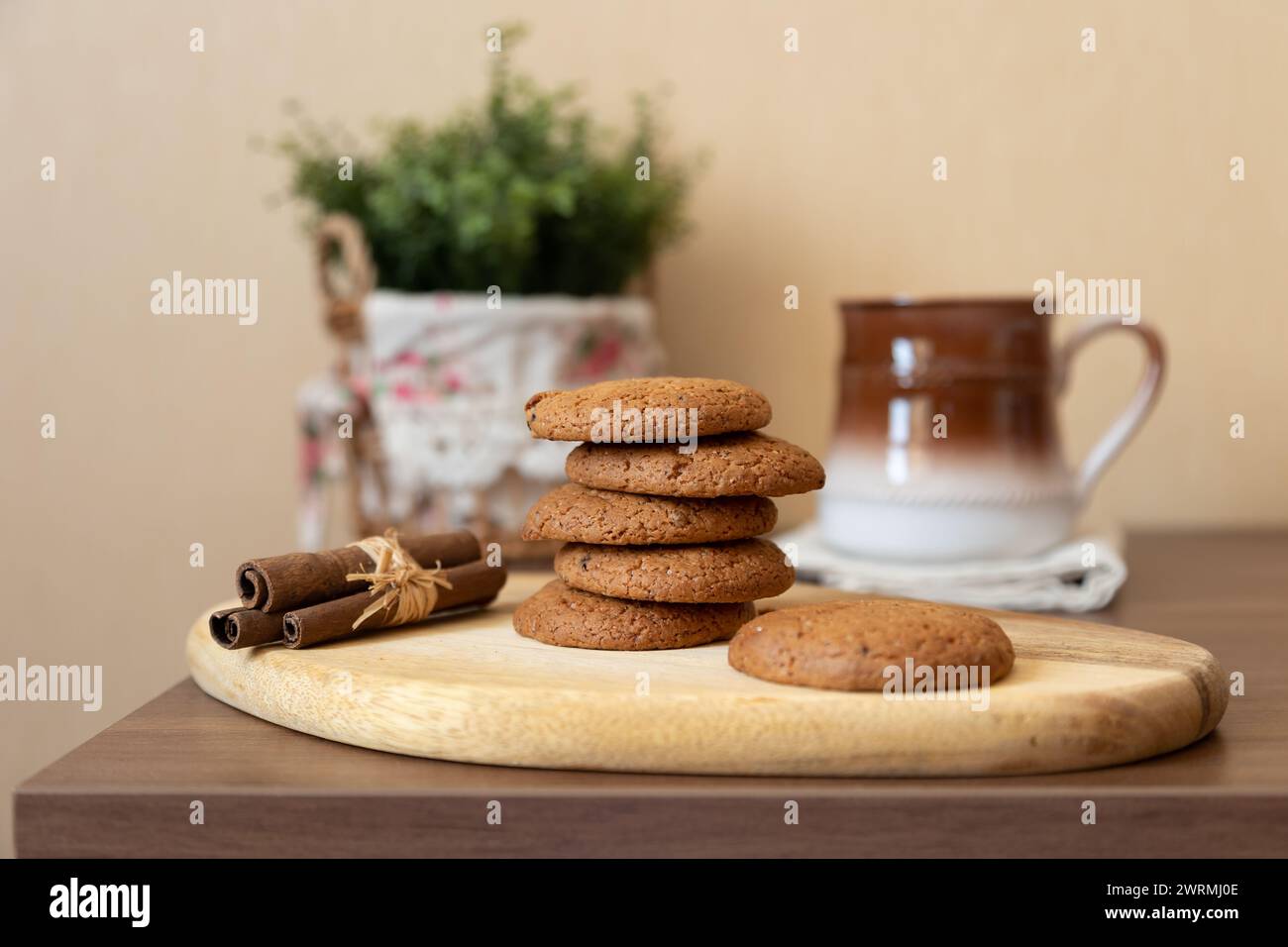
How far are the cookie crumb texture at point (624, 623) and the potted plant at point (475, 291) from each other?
565mm

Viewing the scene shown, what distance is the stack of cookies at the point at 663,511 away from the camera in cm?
90

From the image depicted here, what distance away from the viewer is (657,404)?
909mm

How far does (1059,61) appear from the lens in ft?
5.97

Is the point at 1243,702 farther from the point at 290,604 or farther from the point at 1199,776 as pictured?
the point at 290,604

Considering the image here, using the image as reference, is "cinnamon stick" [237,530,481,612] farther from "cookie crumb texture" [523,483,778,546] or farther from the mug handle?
the mug handle

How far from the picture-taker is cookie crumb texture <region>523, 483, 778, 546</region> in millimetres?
906

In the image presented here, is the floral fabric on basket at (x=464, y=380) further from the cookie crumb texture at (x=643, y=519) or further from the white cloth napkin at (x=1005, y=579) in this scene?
the cookie crumb texture at (x=643, y=519)

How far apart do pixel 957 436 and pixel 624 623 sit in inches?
22.3

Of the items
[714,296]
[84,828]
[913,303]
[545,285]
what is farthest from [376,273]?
[84,828]

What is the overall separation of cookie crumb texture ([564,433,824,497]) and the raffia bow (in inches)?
6.9

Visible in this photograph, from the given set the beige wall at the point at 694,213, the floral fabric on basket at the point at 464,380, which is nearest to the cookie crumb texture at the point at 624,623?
the floral fabric on basket at the point at 464,380

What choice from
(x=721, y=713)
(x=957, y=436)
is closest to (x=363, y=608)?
(x=721, y=713)

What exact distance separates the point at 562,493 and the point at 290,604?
23 cm

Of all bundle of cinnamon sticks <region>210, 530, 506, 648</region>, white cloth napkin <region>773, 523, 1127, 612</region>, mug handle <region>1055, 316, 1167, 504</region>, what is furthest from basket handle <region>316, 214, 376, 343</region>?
mug handle <region>1055, 316, 1167, 504</region>
